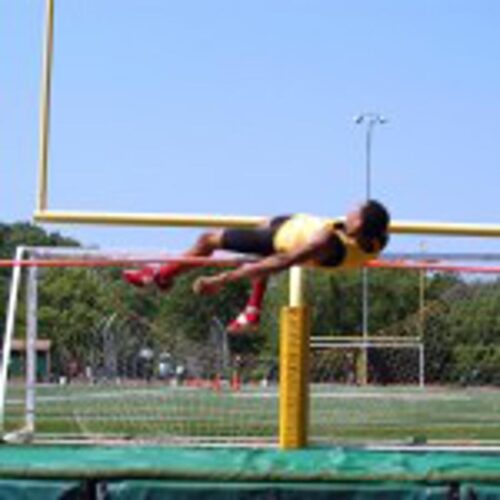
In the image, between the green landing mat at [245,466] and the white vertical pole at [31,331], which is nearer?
the green landing mat at [245,466]

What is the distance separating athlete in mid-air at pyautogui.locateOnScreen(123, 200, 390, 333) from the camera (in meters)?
5.91

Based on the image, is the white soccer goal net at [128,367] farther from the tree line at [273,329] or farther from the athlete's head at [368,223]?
the athlete's head at [368,223]

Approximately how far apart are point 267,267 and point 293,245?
0.44 m

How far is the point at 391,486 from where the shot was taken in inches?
175

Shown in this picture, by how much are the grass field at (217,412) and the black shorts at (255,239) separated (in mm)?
1884

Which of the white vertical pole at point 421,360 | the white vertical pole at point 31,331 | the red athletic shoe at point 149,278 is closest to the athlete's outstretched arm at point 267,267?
the red athletic shoe at point 149,278

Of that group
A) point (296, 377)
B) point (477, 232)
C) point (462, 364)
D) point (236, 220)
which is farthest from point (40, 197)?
point (462, 364)

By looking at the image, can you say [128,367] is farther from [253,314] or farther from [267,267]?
[267,267]

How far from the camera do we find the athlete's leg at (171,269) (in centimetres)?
682

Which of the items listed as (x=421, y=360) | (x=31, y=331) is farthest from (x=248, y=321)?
(x=421, y=360)

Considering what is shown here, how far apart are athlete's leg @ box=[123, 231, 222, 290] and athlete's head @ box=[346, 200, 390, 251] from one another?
831 millimetres

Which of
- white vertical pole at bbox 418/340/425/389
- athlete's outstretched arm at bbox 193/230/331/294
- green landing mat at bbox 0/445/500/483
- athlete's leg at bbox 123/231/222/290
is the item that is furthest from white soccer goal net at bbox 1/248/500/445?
green landing mat at bbox 0/445/500/483

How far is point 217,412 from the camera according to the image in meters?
9.30

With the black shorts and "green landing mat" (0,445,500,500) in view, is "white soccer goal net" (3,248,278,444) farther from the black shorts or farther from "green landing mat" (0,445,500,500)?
"green landing mat" (0,445,500,500)
